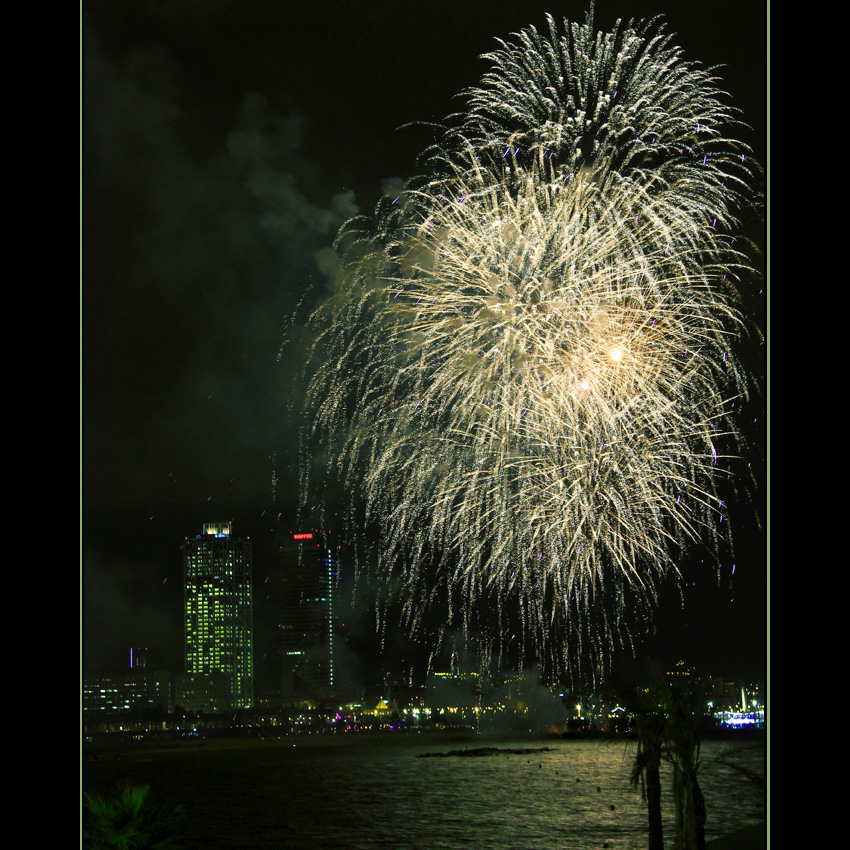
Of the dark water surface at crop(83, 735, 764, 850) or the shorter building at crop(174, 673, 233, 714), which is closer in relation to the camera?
the dark water surface at crop(83, 735, 764, 850)

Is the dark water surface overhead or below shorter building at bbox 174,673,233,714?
overhead

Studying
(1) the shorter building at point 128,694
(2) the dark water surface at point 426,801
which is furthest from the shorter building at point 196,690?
(2) the dark water surface at point 426,801

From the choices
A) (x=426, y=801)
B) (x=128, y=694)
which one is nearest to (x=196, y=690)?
(x=128, y=694)

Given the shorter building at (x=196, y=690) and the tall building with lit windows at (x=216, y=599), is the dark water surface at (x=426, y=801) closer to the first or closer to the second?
the tall building with lit windows at (x=216, y=599)

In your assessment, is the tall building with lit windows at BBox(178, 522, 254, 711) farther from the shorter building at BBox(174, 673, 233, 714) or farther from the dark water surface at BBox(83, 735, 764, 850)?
the dark water surface at BBox(83, 735, 764, 850)

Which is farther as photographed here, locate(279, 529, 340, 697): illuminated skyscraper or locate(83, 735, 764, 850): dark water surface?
locate(279, 529, 340, 697): illuminated skyscraper

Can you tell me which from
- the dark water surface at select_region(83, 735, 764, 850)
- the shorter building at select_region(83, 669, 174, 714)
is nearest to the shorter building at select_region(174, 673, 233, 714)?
the shorter building at select_region(83, 669, 174, 714)

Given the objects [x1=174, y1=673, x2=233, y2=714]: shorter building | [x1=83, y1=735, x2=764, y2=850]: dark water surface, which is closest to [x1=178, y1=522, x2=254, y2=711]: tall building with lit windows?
[x1=174, y1=673, x2=233, y2=714]: shorter building

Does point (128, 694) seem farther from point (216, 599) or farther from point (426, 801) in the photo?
point (426, 801)
